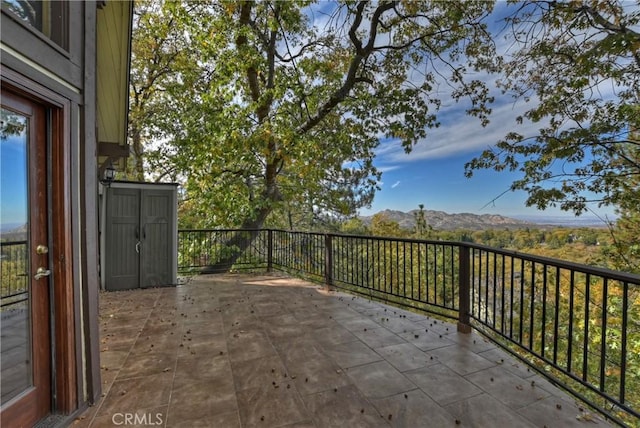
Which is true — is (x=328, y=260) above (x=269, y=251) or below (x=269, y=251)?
above

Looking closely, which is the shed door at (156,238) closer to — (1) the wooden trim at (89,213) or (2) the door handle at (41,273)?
(1) the wooden trim at (89,213)

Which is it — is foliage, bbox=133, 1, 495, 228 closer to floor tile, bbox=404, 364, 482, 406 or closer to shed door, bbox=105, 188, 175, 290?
shed door, bbox=105, 188, 175, 290

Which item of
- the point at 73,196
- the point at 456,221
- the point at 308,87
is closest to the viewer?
the point at 73,196

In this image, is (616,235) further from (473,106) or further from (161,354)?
(161,354)

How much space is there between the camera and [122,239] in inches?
187

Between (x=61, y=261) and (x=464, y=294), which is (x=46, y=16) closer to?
(x=61, y=261)

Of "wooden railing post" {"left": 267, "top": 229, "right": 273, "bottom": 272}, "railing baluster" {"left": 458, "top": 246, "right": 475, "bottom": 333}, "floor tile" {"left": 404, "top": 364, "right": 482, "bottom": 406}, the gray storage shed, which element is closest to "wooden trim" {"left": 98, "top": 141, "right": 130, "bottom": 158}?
the gray storage shed

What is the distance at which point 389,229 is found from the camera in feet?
39.3

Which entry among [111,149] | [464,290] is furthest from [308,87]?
[464,290]

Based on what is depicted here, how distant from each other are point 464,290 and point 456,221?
6060mm

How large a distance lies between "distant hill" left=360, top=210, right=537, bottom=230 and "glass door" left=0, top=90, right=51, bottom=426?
6.89 m

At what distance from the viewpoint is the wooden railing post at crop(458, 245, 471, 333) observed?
9.75ft

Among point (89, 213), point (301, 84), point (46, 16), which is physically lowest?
point (89, 213)

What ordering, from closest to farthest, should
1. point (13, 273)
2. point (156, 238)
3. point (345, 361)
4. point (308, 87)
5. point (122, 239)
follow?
1. point (13, 273)
2. point (345, 361)
3. point (122, 239)
4. point (156, 238)
5. point (308, 87)
